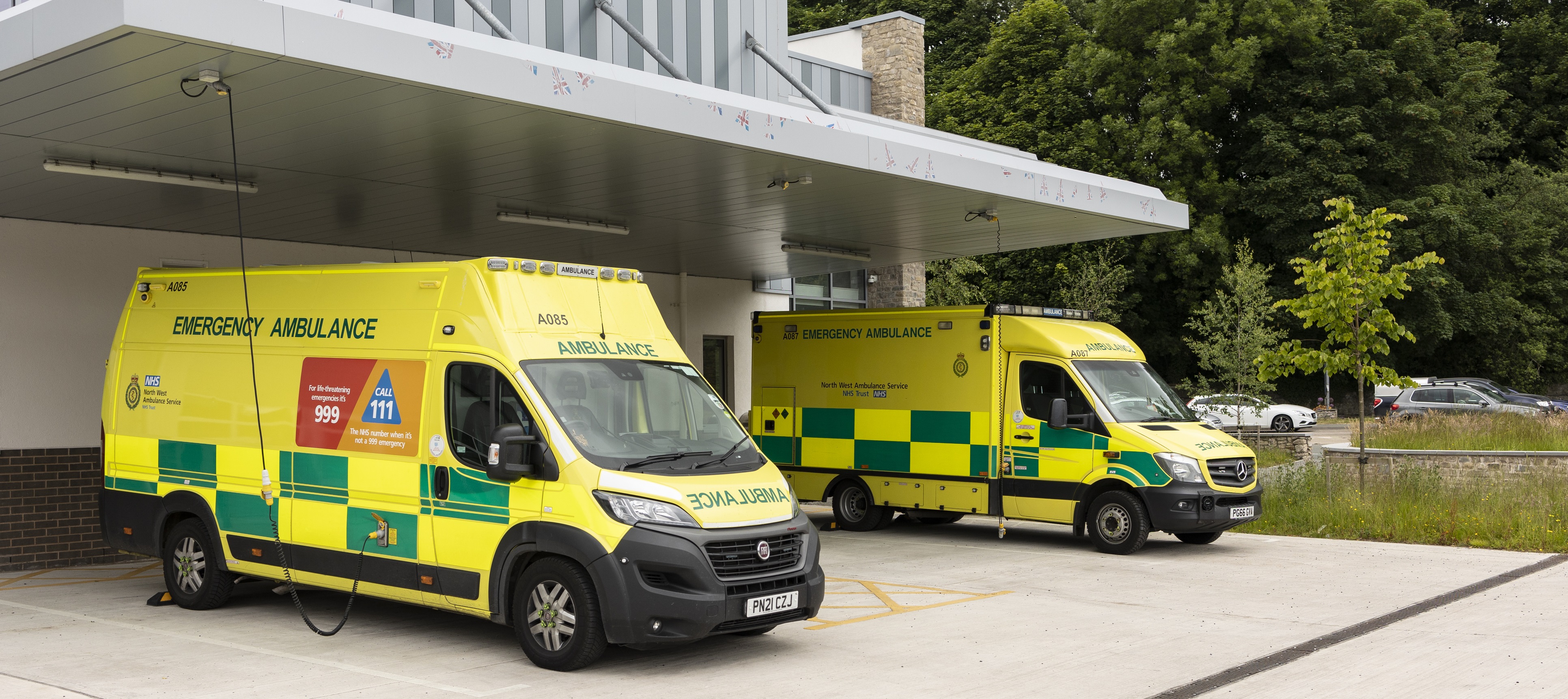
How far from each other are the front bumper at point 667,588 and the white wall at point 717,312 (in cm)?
1211

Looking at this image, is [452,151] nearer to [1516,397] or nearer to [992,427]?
[992,427]

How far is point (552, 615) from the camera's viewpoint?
7785 mm

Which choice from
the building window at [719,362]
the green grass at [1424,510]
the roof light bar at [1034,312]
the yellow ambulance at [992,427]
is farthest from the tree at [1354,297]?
the building window at [719,362]

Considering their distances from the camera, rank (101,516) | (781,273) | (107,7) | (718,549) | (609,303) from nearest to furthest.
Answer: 1. (107,7)
2. (718,549)
3. (609,303)
4. (101,516)
5. (781,273)

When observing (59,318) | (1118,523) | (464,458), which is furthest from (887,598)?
(59,318)

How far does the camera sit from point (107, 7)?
22.4 feet

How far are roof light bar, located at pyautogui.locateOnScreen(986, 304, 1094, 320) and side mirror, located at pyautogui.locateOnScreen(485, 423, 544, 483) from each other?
7533 mm

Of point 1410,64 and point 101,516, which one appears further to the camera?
point 1410,64

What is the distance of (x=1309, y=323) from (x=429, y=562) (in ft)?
43.2

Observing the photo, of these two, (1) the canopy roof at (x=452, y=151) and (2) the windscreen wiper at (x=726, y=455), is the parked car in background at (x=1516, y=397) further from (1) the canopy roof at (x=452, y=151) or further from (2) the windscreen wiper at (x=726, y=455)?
(2) the windscreen wiper at (x=726, y=455)

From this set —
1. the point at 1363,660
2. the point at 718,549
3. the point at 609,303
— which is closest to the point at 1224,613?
the point at 1363,660

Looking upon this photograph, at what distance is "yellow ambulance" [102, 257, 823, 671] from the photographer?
7.64 metres

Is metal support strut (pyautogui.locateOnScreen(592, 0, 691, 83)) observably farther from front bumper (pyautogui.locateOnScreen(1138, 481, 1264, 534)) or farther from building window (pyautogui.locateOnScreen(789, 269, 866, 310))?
building window (pyautogui.locateOnScreen(789, 269, 866, 310))

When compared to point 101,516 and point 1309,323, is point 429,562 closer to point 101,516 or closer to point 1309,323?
point 101,516
